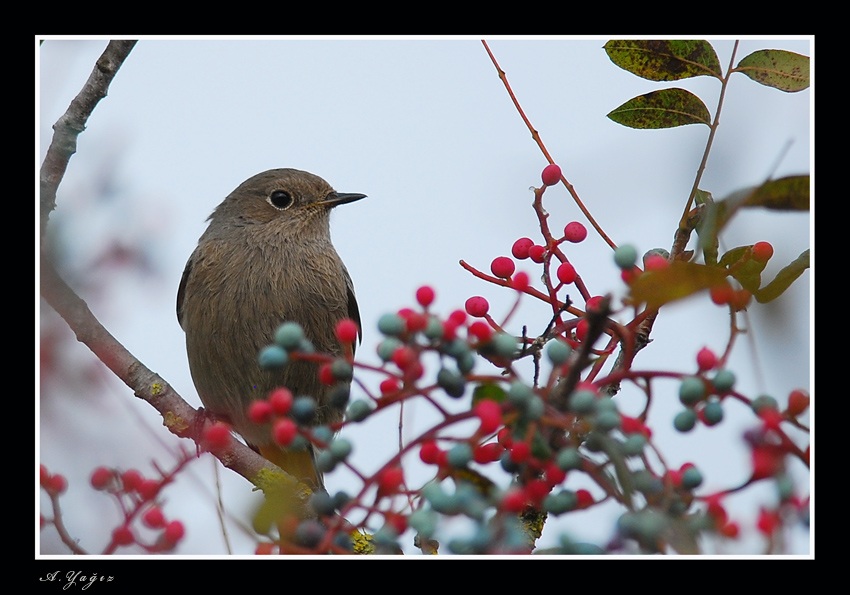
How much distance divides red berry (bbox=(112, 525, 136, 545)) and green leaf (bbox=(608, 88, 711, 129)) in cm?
197

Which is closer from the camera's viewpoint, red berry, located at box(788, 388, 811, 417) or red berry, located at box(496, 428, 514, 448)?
red berry, located at box(788, 388, 811, 417)

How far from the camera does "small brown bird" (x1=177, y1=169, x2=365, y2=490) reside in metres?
5.41

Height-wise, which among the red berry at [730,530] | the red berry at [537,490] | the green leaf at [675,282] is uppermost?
the green leaf at [675,282]

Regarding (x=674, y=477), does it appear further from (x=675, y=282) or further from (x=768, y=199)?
(x=768, y=199)

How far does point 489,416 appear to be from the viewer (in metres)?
2.03

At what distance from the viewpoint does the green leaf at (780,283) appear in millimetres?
2547

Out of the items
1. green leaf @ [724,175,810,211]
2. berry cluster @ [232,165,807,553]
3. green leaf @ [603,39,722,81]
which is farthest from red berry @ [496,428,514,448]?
green leaf @ [603,39,722,81]

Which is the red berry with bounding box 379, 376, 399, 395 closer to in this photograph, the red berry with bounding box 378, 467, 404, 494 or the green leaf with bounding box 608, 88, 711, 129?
the red berry with bounding box 378, 467, 404, 494

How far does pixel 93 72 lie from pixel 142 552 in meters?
1.98

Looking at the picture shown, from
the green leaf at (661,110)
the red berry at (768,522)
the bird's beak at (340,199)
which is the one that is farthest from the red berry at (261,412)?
the bird's beak at (340,199)

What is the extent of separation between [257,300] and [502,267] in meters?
2.80

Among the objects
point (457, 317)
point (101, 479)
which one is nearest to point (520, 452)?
point (457, 317)

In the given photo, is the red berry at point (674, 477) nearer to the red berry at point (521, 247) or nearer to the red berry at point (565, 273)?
the red berry at point (565, 273)

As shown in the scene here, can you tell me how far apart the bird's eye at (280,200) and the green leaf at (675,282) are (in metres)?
4.37
